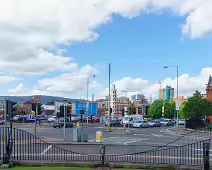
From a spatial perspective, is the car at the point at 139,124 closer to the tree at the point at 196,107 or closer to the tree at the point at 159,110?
the tree at the point at 196,107

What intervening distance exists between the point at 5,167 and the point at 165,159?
5.94 m

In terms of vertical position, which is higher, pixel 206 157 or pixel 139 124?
pixel 206 157

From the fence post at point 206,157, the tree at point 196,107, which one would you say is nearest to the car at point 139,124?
the tree at point 196,107

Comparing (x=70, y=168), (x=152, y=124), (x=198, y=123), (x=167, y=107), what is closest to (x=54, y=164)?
(x=70, y=168)

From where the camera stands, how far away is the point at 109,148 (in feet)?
58.0

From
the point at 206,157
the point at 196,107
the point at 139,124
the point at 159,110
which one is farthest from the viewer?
the point at 159,110

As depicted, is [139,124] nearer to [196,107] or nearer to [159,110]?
[196,107]

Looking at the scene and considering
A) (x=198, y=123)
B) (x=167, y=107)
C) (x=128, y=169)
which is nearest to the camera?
(x=128, y=169)

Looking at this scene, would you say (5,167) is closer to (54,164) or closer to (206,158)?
(54,164)

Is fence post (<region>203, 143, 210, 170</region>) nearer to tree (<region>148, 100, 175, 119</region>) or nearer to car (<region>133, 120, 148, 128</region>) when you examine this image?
car (<region>133, 120, 148, 128</region>)

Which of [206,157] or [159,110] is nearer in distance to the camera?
[206,157]

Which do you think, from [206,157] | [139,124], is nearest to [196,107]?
[139,124]

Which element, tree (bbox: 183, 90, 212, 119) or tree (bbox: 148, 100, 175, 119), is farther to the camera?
tree (bbox: 148, 100, 175, 119)

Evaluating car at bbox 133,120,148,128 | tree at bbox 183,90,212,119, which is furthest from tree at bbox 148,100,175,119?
tree at bbox 183,90,212,119
